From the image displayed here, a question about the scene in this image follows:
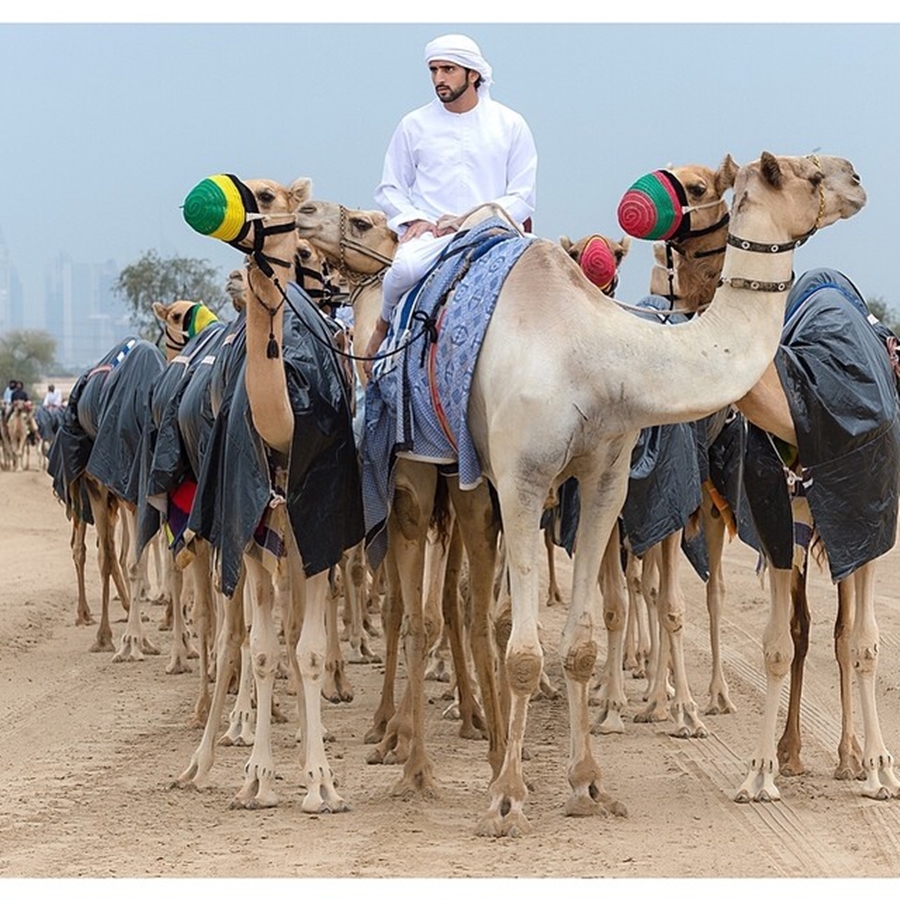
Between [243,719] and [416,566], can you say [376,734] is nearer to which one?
[243,719]

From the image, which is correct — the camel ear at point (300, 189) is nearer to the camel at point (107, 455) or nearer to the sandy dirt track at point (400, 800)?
the sandy dirt track at point (400, 800)

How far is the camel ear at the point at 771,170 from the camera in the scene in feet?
23.1

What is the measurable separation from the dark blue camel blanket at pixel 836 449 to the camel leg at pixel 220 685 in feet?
8.39

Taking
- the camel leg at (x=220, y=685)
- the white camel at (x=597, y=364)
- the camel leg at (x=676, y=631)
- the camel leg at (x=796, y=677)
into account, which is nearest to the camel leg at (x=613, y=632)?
the camel leg at (x=676, y=631)

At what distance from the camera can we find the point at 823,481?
764 cm

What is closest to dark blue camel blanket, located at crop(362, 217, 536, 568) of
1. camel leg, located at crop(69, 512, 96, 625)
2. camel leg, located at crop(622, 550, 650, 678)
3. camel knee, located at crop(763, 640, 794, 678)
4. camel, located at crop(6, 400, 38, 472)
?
camel knee, located at crop(763, 640, 794, 678)

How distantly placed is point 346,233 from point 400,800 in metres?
2.92

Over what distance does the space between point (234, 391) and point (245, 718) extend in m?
2.16

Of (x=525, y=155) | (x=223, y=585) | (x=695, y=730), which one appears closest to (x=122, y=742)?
(x=223, y=585)

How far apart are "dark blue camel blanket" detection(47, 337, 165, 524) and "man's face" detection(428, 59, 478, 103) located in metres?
4.05

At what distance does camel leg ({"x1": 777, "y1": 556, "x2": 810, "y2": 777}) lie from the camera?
27.4 feet

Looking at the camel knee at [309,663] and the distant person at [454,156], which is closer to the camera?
the camel knee at [309,663]

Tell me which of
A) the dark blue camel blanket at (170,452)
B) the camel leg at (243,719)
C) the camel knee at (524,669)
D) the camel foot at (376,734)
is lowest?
the camel foot at (376,734)

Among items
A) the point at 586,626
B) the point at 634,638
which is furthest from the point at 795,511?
the point at 634,638
